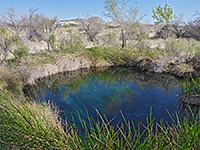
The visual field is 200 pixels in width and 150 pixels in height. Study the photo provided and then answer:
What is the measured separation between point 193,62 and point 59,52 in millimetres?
7033

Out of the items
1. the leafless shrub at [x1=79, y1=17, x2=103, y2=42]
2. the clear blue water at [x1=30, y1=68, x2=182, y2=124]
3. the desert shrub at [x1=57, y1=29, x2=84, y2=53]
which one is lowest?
the clear blue water at [x1=30, y1=68, x2=182, y2=124]

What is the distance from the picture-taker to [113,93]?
596cm

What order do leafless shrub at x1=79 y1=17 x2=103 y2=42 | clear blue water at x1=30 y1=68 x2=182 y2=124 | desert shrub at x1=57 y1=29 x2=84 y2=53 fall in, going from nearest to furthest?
clear blue water at x1=30 y1=68 x2=182 y2=124, desert shrub at x1=57 y1=29 x2=84 y2=53, leafless shrub at x1=79 y1=17 x2=103 y2=42

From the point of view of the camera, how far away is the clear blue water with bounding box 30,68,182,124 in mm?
4504

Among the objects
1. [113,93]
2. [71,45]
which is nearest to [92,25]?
[71,45]

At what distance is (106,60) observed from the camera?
1033 cm

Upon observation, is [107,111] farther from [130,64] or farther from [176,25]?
[176,25]

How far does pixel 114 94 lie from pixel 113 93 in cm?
12

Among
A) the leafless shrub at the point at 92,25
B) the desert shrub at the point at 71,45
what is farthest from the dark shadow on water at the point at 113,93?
the leafless shrub at the point at 92,25

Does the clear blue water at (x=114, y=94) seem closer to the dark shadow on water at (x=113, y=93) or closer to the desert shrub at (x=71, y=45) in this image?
the dark shadow on water at (x=113, y=93)

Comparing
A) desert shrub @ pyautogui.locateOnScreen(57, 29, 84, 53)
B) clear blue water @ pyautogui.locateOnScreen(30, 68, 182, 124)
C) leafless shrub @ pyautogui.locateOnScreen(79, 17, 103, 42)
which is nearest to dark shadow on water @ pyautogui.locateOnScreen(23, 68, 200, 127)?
clear blue water @ pyautogui.locateOnScreen(30, 68, 182, 124)

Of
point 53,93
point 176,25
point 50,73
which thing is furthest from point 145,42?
point 176,25

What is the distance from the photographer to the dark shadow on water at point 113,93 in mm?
4508

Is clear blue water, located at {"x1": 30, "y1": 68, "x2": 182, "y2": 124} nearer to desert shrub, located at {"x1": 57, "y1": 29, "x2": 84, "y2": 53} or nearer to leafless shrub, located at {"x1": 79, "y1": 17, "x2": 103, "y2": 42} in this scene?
desert shrub, located at {"x1": 57, "y1": 29, "x2": 84, "y2": 53}
